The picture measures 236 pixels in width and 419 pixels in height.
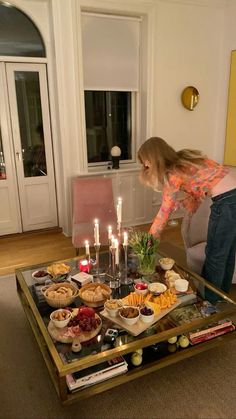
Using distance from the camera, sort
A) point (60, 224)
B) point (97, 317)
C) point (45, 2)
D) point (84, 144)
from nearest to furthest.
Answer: point (97, 317), point (45, 2), point (84, 144), point (60, 224)

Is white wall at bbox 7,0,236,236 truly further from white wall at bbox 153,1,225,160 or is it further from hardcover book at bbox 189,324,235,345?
hardcover book at bbox 189,324,235,345

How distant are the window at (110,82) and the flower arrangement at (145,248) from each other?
7.83 feet

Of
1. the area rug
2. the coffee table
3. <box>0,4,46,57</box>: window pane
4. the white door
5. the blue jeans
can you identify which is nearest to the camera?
the coffee table

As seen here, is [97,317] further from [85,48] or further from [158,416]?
[85,48]

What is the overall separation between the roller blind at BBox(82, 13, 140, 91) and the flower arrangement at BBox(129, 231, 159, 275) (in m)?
2.53

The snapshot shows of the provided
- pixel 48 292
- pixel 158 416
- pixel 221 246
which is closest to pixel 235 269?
pixel 221 246

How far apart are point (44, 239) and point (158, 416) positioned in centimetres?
279

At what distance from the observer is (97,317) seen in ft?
5.82

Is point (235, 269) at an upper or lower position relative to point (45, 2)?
lower

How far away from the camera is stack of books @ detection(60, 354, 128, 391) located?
1.57 m

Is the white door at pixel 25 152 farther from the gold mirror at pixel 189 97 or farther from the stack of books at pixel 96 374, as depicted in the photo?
the stack of books at pixel 96 374

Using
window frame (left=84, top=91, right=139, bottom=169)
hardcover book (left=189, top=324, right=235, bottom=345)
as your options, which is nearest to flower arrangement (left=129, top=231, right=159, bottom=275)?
hardcover book (left=189, top=324, right=235, bottom=345)

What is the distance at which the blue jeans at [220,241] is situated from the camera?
2137 millimetres

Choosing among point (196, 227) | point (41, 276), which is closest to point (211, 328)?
point (196, 227)
